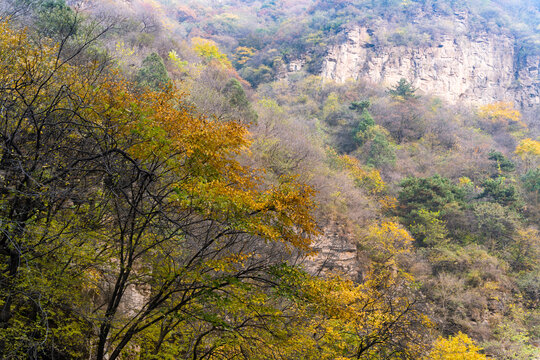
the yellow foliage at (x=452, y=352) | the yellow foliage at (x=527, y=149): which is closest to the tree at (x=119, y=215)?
the yellow foliage at (x=452, y=352)

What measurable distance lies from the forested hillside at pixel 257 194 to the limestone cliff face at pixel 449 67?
2.36ft

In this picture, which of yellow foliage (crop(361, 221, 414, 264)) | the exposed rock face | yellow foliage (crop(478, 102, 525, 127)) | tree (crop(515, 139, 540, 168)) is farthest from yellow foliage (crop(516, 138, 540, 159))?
the exposed rock face

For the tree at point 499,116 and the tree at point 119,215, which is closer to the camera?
the tree at point 119,215

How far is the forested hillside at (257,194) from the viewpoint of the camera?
4.85m

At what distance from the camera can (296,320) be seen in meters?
8.71

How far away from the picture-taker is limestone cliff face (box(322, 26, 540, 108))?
49.3m

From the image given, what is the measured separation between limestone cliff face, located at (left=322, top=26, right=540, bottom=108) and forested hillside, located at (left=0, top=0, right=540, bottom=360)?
0.72m

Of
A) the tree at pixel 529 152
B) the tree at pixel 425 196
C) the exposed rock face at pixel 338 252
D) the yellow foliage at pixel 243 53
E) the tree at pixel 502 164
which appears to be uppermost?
the yellow foliage at pixel 243 53

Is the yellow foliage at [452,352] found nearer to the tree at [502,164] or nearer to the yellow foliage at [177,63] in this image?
the tree at [502,164]

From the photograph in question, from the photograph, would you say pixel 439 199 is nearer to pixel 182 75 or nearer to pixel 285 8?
pixel 182 75

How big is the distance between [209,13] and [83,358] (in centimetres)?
6863

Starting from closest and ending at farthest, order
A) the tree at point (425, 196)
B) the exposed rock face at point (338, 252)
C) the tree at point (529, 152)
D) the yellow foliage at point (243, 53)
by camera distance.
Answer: the exposed rock face at point (338, 252)
the tree at point (425, 196)
the tree at point (529, 152)
the yellow foliage at point (243, 53)

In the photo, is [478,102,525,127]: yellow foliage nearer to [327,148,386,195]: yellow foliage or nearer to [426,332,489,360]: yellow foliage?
[327,148,386,195]: yellow foliage

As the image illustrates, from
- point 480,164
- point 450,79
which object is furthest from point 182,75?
point 450,79
